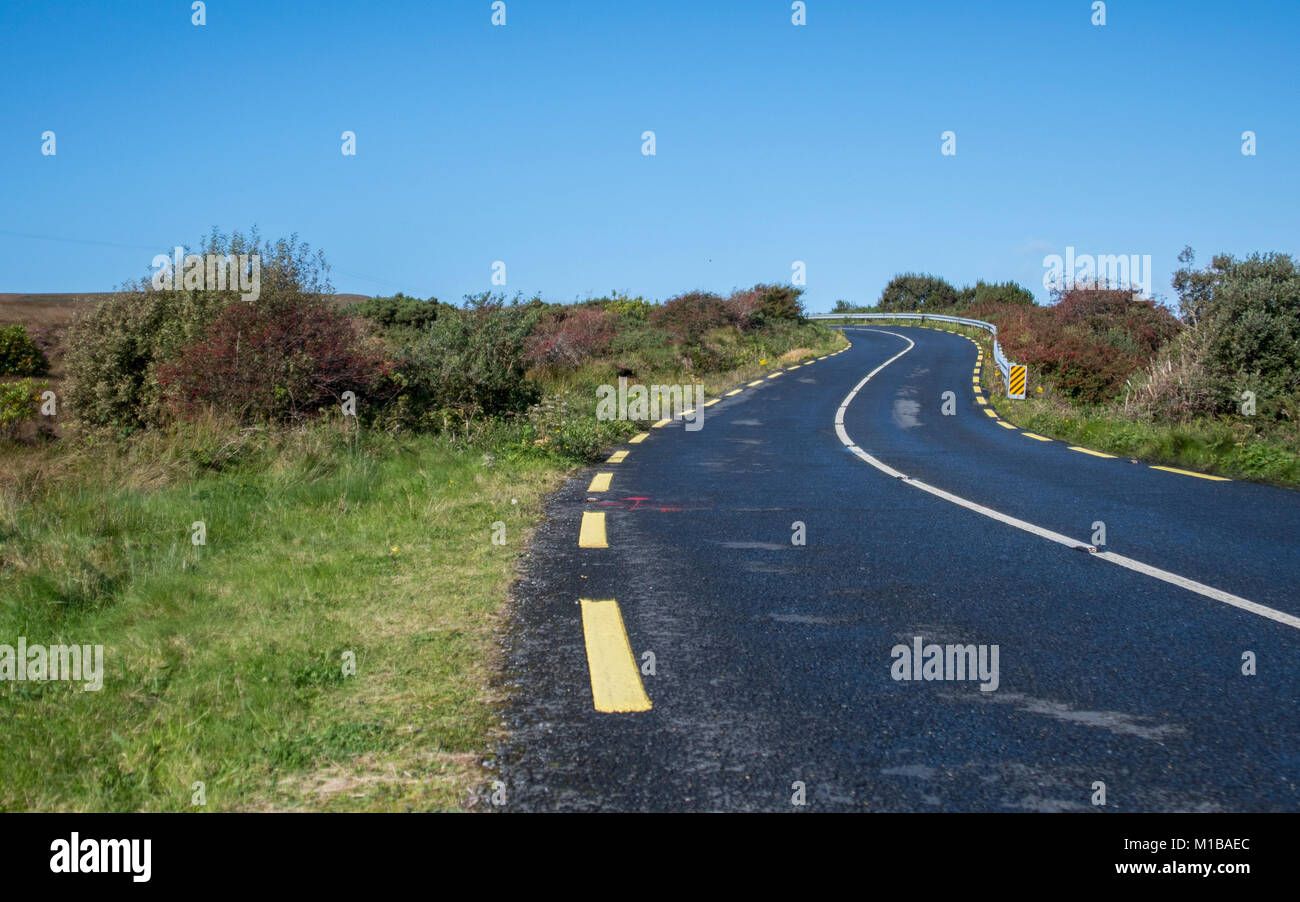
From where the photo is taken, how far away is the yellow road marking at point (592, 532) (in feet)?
22.7

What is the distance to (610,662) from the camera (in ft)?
13.7

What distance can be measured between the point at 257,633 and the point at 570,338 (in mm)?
22522

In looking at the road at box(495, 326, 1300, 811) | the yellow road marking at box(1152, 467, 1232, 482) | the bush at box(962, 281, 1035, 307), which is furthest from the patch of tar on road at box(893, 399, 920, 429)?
the bush at box(962, 281, 1035, 307)

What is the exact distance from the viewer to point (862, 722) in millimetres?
3473

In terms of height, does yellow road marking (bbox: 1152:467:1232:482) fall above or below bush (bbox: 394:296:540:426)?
below

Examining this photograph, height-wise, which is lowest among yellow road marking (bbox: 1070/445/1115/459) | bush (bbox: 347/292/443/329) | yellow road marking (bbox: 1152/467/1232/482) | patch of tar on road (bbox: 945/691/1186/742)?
patch of tar on road (bbox: 945/691/1186/742)

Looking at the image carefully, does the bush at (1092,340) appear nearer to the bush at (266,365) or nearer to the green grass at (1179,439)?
the green grass at (1179,439)

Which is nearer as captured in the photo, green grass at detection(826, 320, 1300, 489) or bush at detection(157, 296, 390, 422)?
green grass at detection(826, 320, 1300, 489)

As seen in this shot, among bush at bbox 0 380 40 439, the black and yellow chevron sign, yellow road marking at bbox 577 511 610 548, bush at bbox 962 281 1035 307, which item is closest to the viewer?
yellow road marking at bbox 577 511 610 548

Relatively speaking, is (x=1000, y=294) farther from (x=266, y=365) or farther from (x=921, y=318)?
(x=266, y=365)

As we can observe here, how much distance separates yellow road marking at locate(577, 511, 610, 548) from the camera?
273 inches

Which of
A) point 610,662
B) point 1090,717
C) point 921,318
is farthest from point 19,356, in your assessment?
point 921,318

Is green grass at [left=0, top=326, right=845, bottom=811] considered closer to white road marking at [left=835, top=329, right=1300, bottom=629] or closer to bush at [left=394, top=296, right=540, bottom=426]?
bush at [left=394, top=296, right=540, bottom=426]

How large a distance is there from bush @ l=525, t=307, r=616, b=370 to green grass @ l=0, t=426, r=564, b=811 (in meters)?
12.3
